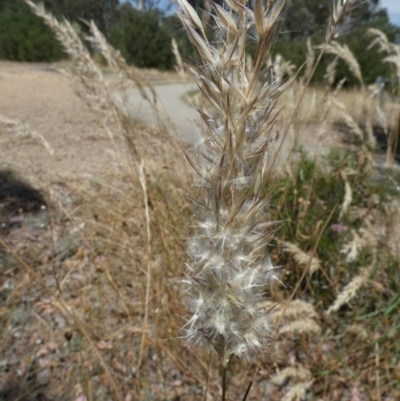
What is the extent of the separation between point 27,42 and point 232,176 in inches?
1069

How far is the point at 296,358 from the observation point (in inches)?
78.7

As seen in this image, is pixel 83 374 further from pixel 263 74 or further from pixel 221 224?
pixel 263 74

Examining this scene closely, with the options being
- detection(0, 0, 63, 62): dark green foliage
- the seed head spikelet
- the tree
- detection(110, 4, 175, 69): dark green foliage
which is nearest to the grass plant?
the seed head spikelet

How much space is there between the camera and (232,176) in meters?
0.54

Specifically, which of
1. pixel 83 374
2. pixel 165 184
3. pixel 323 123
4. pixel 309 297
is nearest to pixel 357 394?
pixel 309 297

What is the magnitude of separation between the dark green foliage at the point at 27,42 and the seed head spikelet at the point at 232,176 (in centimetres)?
2624

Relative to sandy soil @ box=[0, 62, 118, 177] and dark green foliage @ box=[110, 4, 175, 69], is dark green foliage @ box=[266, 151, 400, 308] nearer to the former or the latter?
sandy soil @ box=[0, 62, 118, 177]

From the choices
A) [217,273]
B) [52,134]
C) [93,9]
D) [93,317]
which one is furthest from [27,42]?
[217,273]

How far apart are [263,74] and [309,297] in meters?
2.08

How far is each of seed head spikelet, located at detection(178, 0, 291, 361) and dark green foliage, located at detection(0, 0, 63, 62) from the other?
2624 cm

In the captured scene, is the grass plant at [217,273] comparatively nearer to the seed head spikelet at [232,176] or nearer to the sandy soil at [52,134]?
the seed head spikelet at [232,176]

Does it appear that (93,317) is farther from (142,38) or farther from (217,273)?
(142,38)

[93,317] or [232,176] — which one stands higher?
[232,176]

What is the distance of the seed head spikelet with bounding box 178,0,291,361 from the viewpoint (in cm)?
49
